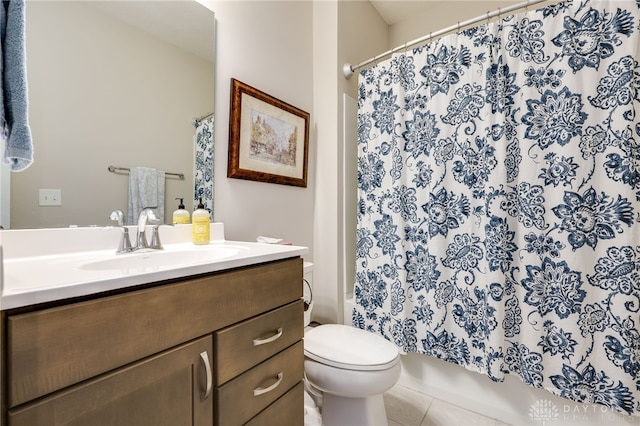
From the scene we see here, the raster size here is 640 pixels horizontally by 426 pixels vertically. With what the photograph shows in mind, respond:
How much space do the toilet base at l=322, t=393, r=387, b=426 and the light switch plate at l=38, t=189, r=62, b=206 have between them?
4.20 ft

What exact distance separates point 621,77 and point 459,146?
1.97 ft

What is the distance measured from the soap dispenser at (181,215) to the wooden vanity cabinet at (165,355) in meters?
0.53

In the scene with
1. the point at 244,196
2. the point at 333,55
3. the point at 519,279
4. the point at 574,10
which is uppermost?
the point at 333,55

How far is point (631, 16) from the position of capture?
3.64ft

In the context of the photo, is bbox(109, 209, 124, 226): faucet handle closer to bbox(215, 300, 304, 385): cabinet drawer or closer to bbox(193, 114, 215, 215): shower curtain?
bbox(193, 114, 215, 215): shower curtain

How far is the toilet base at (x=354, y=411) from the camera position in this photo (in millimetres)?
1229

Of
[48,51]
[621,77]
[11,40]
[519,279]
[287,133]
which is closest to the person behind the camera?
[11,40]

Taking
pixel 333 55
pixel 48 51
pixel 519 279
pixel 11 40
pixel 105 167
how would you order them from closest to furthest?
pixel 11 40
pixel 48 51
pixel 105 167
pixel 519 279
pixel 333 55

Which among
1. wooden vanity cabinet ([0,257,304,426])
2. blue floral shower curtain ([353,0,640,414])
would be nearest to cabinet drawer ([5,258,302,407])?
wooden vanity cabinet ([0,257,304,426])

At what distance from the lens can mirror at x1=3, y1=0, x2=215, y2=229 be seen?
0.88 metres

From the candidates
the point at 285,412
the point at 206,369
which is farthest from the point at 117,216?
the point at 285,412

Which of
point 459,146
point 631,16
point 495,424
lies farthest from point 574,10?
point 495,424

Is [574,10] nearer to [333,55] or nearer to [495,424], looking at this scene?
[333,55]

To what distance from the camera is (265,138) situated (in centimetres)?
157
